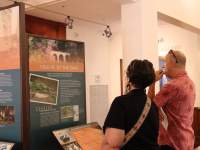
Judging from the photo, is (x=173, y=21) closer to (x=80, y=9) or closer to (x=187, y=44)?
(x=80, y=9)

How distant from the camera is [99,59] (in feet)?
19.1

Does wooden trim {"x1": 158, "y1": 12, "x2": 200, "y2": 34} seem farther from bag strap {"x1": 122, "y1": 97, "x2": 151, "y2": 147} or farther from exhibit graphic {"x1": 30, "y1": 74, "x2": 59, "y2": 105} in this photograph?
bag strap {"x1": 122, "y1": 97, "x2": 151, "y2": 147}

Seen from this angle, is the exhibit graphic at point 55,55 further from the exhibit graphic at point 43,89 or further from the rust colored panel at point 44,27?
the rust colored panel at point 44,27

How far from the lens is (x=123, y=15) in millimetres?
3010

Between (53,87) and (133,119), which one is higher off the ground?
(53,87)

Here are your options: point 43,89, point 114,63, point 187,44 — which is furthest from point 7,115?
point 187,44

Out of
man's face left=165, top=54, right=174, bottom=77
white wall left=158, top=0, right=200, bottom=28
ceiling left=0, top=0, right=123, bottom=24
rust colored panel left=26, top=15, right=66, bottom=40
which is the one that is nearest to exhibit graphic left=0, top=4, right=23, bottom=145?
man's face left=165, top=54, right=174, bottom=77

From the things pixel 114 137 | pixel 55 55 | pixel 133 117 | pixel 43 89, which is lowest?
pixel 114 137

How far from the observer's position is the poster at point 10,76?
2.13 metres

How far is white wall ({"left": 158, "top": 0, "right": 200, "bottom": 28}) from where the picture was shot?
3422 millimetres

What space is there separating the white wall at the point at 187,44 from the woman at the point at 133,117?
481cm

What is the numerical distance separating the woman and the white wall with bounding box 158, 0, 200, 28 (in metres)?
1.84

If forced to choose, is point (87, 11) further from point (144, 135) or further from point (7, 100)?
point (144, 135)

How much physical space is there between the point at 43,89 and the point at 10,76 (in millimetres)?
286
